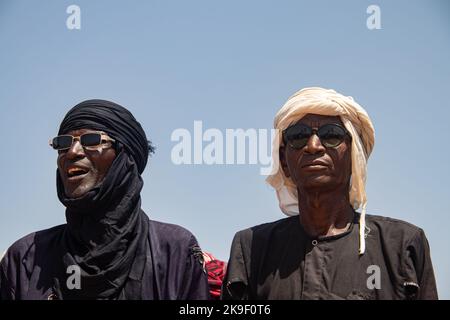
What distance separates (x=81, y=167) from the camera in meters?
6.38

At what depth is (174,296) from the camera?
6.21m

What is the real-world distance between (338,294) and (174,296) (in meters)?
1.31

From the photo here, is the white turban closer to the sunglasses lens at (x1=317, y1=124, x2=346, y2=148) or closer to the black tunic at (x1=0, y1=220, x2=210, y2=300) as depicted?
the sunglasses lens at (x1=317, y1=124, x2=346, y2=148)

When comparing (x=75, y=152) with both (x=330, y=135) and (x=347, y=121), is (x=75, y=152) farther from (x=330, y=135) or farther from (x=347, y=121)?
(x=347, y=121)

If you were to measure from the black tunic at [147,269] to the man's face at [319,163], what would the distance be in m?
1.11

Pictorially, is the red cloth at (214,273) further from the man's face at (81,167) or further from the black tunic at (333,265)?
the man's face at (81,167)

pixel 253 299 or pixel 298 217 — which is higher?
pixel 298 217

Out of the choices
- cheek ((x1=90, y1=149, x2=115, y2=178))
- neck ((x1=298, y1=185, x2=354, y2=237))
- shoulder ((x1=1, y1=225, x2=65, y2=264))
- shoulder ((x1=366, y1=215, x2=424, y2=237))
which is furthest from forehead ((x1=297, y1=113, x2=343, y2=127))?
shoulder ((x1=1, y1=225, x2=65, y2=264))

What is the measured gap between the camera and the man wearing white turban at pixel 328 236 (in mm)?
5945

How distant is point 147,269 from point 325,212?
1.52 m

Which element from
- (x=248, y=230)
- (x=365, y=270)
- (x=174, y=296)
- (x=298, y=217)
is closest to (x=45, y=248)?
(x=174, y=296)

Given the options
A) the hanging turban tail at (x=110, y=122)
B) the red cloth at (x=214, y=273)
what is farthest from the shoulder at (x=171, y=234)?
the hanging turban tail at (x=110, y=122)
